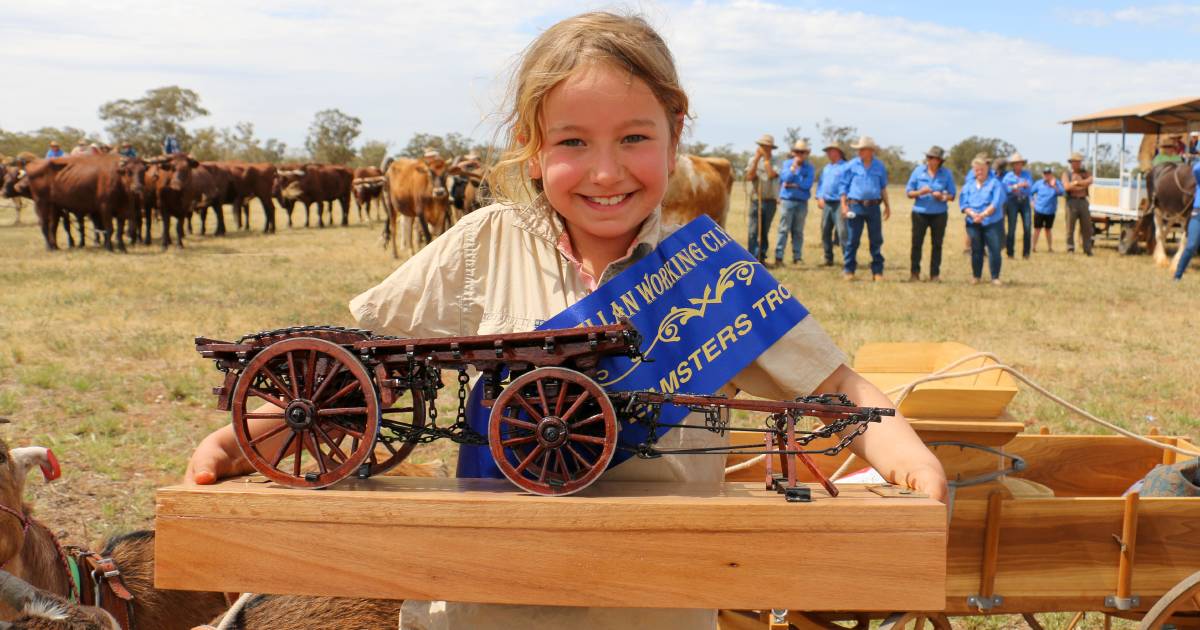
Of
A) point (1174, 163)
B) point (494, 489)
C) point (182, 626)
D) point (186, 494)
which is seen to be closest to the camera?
point (186, 494)

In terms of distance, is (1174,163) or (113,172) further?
(113,172)

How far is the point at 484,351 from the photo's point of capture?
5.06 feet

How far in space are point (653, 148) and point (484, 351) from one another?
1.73ft

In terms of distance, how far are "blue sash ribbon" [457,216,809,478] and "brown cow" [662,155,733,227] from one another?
13214mm

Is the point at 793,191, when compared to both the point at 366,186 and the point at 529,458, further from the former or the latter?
the point at 366,186

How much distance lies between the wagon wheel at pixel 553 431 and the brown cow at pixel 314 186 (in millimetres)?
34501

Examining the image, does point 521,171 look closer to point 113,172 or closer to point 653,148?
point 653,148

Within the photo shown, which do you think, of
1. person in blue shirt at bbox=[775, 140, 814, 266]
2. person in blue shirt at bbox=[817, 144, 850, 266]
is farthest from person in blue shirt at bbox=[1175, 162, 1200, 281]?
person in blue shirt at bbox=[775, 140, 814, 266]

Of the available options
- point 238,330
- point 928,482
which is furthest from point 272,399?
point 238,330

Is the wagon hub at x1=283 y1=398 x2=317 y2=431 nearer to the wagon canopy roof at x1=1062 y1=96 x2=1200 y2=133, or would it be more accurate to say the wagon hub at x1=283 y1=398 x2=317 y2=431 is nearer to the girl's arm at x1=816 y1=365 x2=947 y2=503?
the girl's arm at x1=816 y1=365 x2=947 y2=503

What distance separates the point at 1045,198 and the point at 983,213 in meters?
8.06

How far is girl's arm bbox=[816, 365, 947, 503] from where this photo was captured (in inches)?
64.3

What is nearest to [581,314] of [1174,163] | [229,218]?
[1174,163]

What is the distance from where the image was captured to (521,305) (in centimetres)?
189
